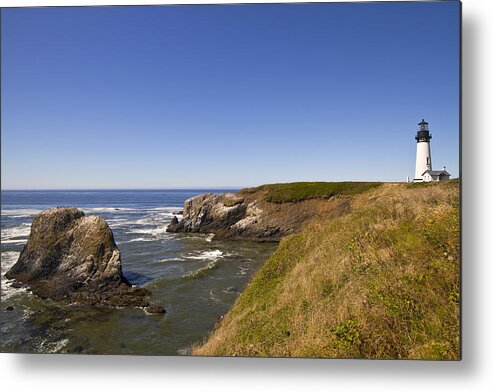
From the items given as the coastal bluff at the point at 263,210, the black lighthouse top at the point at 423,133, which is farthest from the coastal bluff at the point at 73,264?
the coastal bluff at the point at 263,210

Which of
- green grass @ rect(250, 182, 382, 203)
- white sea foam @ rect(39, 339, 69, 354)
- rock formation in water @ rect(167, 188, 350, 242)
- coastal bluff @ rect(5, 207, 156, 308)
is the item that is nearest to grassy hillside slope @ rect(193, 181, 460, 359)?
white sea foam @ rect(39, 339, 69, 354)

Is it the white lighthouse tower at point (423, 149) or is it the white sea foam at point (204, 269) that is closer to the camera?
the white lighthouse tower at point (423, 149)

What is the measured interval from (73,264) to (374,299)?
34.7 feet

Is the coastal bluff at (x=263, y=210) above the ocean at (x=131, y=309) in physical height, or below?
above

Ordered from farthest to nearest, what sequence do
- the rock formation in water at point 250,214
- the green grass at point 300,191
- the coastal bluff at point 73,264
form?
the rock formation in water at point 250,214 < the green grass at point 300,191 < the coastal bluff at point 73,264

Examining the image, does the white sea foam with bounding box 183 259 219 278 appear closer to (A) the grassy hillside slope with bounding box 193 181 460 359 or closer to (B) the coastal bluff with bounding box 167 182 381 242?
(B) the coastal bluff with bounding box 167 182 381 242

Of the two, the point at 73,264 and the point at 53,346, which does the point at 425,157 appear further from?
the point at 73,264

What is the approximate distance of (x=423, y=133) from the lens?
227 inches

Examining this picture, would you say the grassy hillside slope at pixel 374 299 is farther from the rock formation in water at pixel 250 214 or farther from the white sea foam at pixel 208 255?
the rock formation in water at pixel 250 214

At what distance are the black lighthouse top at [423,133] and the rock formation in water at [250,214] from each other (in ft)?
50.0

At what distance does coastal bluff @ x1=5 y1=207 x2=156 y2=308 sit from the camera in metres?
10.4

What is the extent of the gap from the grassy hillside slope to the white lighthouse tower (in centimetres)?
49

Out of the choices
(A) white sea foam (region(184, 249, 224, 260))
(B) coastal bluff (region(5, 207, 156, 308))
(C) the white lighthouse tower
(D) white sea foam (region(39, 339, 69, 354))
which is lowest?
(A) white sea foam (region(184, 249, 224, 260))

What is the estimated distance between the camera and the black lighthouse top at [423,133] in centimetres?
516
